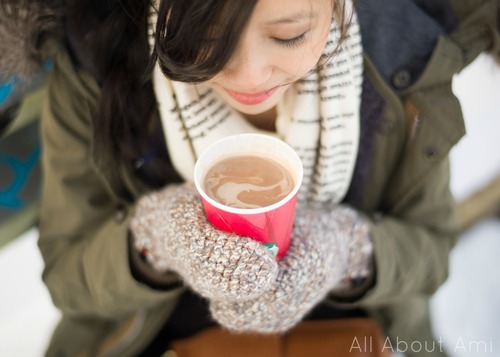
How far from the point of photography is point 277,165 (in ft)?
2.70

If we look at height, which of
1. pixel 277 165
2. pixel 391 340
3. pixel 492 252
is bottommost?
pixel 492 252

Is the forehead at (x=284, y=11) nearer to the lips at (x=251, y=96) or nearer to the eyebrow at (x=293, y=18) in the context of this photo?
the eyebrow at (x=293, y=18)

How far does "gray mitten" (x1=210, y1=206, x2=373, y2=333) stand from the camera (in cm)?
90

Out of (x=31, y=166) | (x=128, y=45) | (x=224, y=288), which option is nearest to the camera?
(x=224, y=288)

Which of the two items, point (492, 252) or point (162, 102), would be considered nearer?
point (162, 102)

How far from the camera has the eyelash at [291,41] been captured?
2.50 feet

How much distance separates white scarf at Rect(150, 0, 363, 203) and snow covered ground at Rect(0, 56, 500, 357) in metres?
0.67

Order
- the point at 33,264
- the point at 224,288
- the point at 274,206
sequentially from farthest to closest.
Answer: the point at 33,264, the point at 224,288, the point at 274,206

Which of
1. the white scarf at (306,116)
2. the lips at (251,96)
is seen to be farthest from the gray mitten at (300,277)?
the lips at (251,96)

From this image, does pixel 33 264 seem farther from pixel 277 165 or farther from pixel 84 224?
pixel 277 165

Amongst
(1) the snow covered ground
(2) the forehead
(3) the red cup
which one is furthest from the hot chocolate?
(1) the snow covered ground

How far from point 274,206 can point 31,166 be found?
33.8 inches

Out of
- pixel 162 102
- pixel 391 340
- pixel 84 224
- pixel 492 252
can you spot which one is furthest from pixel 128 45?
pixel 492 252

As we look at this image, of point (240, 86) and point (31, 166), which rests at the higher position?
point (240, 86)
